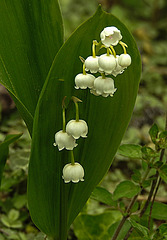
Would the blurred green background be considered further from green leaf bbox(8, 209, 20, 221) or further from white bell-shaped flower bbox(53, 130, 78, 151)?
white bell-shaped flower bbox(53, 130, 78, 151)

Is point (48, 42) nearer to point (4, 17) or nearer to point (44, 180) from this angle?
point (4, 17)

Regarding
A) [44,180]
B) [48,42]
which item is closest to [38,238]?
[44,180]

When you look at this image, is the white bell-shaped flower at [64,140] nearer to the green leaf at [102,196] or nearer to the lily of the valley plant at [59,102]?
the lily of the valley plant at [59,102]

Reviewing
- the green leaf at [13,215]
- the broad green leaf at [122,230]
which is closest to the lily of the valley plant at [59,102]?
the broad green leaf at [122,230]

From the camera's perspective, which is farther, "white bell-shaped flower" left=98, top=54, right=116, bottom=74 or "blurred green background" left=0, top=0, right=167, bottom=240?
"blurred green background" left=0, top=0, right=167, bottom=240

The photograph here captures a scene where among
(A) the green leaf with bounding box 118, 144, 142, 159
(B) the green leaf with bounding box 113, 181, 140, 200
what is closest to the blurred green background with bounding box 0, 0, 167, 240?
(B) the green leaf with bounding box 113, 181, 140, 200

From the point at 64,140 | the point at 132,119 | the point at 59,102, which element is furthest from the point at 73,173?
the point at 132,119

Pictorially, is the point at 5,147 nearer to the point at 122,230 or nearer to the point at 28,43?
the point at 28,43
